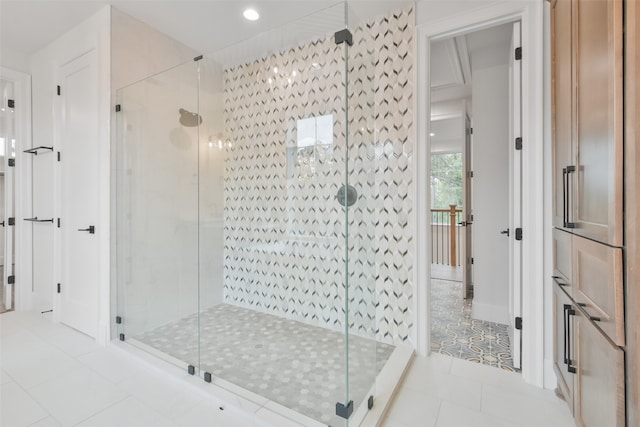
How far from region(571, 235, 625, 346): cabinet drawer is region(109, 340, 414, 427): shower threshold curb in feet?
3.61

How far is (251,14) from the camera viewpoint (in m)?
2.50

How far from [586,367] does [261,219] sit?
210 cm

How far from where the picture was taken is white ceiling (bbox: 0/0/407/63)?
2.36m

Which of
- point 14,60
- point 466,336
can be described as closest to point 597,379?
point 466,336

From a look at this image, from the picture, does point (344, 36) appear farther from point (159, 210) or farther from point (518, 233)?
point (159, 210)

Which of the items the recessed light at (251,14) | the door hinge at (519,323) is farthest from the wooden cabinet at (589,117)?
the recessed light at (251,14)

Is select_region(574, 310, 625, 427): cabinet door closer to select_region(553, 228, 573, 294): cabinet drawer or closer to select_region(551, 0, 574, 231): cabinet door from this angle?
select_region(553, 228, 573, 294): cabinet drawer

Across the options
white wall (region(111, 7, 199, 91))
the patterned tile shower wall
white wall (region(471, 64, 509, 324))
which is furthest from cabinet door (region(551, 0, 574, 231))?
white wall (region(111, 7, 199, 91))

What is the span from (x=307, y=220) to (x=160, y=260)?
5.38 feet

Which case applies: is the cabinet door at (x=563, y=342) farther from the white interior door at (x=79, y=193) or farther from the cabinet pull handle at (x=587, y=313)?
the white interior door at (x=79, y=193)

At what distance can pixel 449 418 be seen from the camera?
159cm

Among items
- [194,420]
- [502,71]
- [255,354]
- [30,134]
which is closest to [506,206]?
[502,71]

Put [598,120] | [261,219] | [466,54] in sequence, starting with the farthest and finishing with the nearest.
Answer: [466,54] < [261,219] < [598,120]

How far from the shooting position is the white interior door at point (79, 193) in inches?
101
